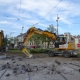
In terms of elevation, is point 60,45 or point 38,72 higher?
point 60,45

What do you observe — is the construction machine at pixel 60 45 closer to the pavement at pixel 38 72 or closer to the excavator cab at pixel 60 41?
the excavator cab at pixel 60 41

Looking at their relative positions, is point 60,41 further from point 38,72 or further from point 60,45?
point 38,72

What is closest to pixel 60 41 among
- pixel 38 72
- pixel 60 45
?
pixel 60 45

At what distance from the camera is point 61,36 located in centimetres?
2947

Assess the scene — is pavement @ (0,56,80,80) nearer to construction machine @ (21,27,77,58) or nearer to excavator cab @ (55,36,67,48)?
construction machine @ (21,27,77,58)

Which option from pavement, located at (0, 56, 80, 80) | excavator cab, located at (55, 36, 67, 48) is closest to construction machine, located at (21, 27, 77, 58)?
excavator cab, located at (55, 36, 67, 48)

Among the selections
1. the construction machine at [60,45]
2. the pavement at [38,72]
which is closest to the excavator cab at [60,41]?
the construction machine at [60,45]

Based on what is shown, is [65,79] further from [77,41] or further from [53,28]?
[53,28]

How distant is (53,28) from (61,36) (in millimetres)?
42944

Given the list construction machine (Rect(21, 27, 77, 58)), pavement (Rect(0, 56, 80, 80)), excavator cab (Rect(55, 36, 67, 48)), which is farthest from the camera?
excavator cab (Rect(55, 36, 67, 48))

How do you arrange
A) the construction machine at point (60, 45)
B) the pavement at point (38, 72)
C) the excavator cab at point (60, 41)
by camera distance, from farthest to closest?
the excavator cab at point (60, 41) → the construction machine at point (60, 45) → the pavement at point (38, 72)

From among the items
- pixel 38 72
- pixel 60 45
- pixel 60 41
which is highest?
pixel 60 41

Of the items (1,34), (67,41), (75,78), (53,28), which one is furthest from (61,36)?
(53,28)

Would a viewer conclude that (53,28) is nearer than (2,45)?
No
